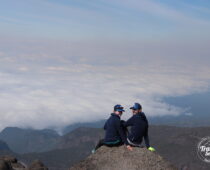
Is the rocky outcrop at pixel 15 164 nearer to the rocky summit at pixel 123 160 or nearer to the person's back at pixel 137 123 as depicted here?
the rocky summit at pixel 123 160

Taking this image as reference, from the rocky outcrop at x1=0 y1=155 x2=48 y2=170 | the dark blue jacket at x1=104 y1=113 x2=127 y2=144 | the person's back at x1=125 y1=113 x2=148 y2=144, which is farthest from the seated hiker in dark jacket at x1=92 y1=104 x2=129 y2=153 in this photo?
the rocky outcrop at x1=0 y1=155 x2=48 y2=170

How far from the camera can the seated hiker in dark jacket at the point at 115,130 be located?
24.5 m

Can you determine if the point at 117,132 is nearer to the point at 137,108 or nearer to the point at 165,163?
the point at 137,108

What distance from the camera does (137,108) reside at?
24.5m

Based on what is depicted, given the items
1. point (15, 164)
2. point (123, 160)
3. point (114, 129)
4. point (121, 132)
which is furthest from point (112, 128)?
point (15, 164)

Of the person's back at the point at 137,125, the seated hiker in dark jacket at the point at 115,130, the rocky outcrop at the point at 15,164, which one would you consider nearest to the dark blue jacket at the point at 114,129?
the seated hiker in dark jacket at the point at 115,130

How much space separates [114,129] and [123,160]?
7.87 ft

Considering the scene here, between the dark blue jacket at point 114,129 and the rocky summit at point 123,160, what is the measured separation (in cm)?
96

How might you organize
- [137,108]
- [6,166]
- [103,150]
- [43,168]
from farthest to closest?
[43,168] → [6,166] → [103,150] → [137,108]

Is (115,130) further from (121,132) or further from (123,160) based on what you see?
(123,160)

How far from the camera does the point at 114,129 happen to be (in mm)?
24781

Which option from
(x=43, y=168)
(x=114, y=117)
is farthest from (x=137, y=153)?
(x=43, y=168)

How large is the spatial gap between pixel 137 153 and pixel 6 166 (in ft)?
80.4

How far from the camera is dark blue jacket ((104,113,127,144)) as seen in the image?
80.5ft
